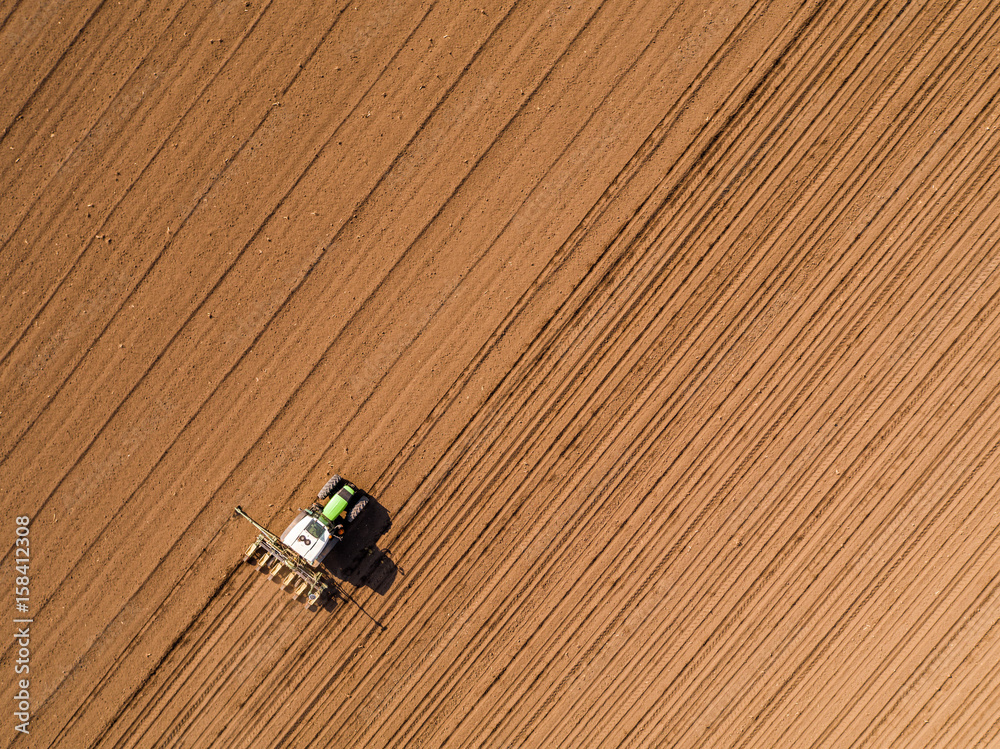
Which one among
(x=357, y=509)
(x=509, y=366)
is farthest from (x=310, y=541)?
(x=509, y=366)

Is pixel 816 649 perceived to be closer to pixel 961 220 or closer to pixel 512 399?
pixel 512 399

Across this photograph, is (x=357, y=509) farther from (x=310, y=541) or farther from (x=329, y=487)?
(x=310, y=541)

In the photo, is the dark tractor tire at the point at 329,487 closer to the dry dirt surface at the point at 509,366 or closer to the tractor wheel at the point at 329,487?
the tractor wheel at the point at 329,487

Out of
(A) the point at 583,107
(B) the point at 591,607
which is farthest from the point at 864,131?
(B) the point at 591,607

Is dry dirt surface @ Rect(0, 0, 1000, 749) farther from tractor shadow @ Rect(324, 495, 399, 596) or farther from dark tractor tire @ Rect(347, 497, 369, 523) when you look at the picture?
dark tractor tire @ Rect(347, 497, 369, 523)

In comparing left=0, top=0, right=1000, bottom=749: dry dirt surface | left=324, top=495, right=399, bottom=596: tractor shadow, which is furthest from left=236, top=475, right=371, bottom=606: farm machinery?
left=0, top=0, right=1000, bottom=749: dry dirt surface

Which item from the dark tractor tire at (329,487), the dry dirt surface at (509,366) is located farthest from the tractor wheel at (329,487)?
the dry dirt surface at (509,366)
